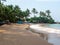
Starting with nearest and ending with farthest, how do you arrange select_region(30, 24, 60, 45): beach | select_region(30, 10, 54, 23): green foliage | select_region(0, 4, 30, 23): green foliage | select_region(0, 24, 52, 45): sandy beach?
select_region(0, 24, 52, 45): sandy beach
select_region(30, 24, 60, 45): beach
select_region(0, 4, 30, 23): green foliage
select_region(30, 10, 54, 23): green foliage

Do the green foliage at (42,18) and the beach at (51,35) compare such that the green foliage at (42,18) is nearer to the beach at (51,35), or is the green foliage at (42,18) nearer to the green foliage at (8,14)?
the green foliage at (8,14)

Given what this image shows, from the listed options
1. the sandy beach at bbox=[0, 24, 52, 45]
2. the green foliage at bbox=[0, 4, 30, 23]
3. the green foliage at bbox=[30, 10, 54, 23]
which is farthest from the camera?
the green foliage at bbox=[30, 10, 54, 23]

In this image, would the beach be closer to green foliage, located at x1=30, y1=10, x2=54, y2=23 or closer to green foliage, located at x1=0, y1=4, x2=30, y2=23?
green foliage, located at x1=0, y1=4, x2=30, y2=23

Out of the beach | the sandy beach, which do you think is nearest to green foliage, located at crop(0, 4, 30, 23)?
the beach

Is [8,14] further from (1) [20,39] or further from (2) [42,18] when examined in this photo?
(2) [42,18]

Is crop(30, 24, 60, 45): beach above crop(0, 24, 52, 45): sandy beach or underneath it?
underneath

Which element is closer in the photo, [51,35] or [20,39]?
[20,39]

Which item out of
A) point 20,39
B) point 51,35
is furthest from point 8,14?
point 20,39

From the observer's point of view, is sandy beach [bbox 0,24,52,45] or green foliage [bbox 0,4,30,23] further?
green foliage [bbox 0,4,30,23]

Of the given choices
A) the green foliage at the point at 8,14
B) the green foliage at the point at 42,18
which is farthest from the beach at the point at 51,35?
the green foliage at the point at 42,18

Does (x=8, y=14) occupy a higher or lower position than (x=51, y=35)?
higher

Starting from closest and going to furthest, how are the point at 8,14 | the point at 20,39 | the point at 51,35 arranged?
the point at 20,39
the point at 51,35
the point at 8,14

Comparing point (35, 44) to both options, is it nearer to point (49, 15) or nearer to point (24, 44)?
point (24, 44)

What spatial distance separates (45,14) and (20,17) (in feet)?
114
